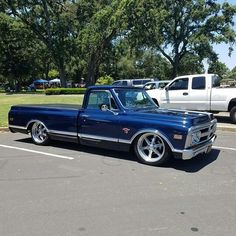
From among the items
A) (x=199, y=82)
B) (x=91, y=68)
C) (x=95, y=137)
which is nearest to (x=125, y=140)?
(x=95, y=137)

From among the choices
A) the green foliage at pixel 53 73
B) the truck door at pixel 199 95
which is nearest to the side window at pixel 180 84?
the truck door at pixel 199 95

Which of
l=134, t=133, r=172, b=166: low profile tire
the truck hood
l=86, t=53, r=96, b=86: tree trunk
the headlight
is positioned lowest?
l=134, t=133, r=172, b=166: low profile tire

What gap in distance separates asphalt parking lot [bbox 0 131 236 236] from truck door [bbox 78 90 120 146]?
42cm

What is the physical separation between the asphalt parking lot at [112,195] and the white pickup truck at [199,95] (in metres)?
5.19

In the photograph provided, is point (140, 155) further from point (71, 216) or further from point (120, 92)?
point (71, 216)

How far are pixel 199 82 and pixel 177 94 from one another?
97 centimetres

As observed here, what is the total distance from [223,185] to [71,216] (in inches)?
100

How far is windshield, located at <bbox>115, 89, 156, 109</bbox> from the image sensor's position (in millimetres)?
7664

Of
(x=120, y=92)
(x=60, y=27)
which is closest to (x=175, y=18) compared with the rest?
(x=60, y=27)

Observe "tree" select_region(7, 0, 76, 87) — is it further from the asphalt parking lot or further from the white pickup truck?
the asphalt parking lot

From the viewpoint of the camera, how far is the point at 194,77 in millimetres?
13773

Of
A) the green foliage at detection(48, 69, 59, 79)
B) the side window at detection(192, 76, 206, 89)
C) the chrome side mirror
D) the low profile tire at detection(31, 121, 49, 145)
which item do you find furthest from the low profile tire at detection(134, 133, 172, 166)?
the green foliage at detection(48, 69, 59, 79)

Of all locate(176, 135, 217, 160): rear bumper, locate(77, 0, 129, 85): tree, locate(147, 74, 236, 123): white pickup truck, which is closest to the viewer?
locate(176, 135, 217, 160): rear bumper

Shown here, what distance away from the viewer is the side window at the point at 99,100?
25.0 ft
